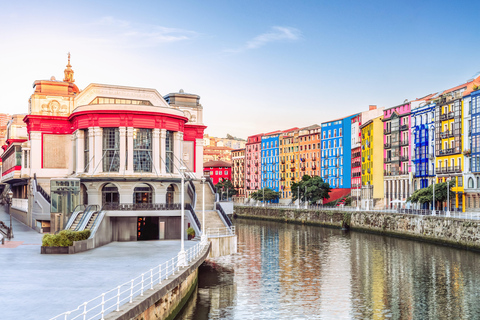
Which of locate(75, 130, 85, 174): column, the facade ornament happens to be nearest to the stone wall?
locate(75, 130, 85, 174): column

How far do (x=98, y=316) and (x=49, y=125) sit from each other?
160 ft

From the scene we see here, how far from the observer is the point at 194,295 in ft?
123

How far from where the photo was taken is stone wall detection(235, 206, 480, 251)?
65562 millimetres

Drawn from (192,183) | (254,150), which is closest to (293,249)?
(192,183)

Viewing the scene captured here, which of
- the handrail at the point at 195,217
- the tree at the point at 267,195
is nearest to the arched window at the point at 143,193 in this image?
the handrail at the point at 195,217

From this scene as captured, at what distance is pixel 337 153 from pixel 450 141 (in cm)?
5615

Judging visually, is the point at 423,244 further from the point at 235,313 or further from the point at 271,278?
the point at 235,313

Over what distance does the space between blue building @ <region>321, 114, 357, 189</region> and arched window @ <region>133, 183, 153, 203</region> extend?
3436 inches

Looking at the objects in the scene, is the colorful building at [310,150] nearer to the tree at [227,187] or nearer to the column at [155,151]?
the tree at [227,187]

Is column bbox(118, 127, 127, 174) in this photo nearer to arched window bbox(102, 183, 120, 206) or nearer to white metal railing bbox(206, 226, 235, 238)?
arched window bbox(102, 183, 120, 206)

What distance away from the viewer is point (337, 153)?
5886 inches

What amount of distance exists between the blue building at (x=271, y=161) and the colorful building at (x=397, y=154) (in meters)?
62.0

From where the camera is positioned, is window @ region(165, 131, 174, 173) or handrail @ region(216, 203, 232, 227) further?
window @ region(165, 131, 174, 173)

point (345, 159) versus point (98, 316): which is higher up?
point (345, 159)
